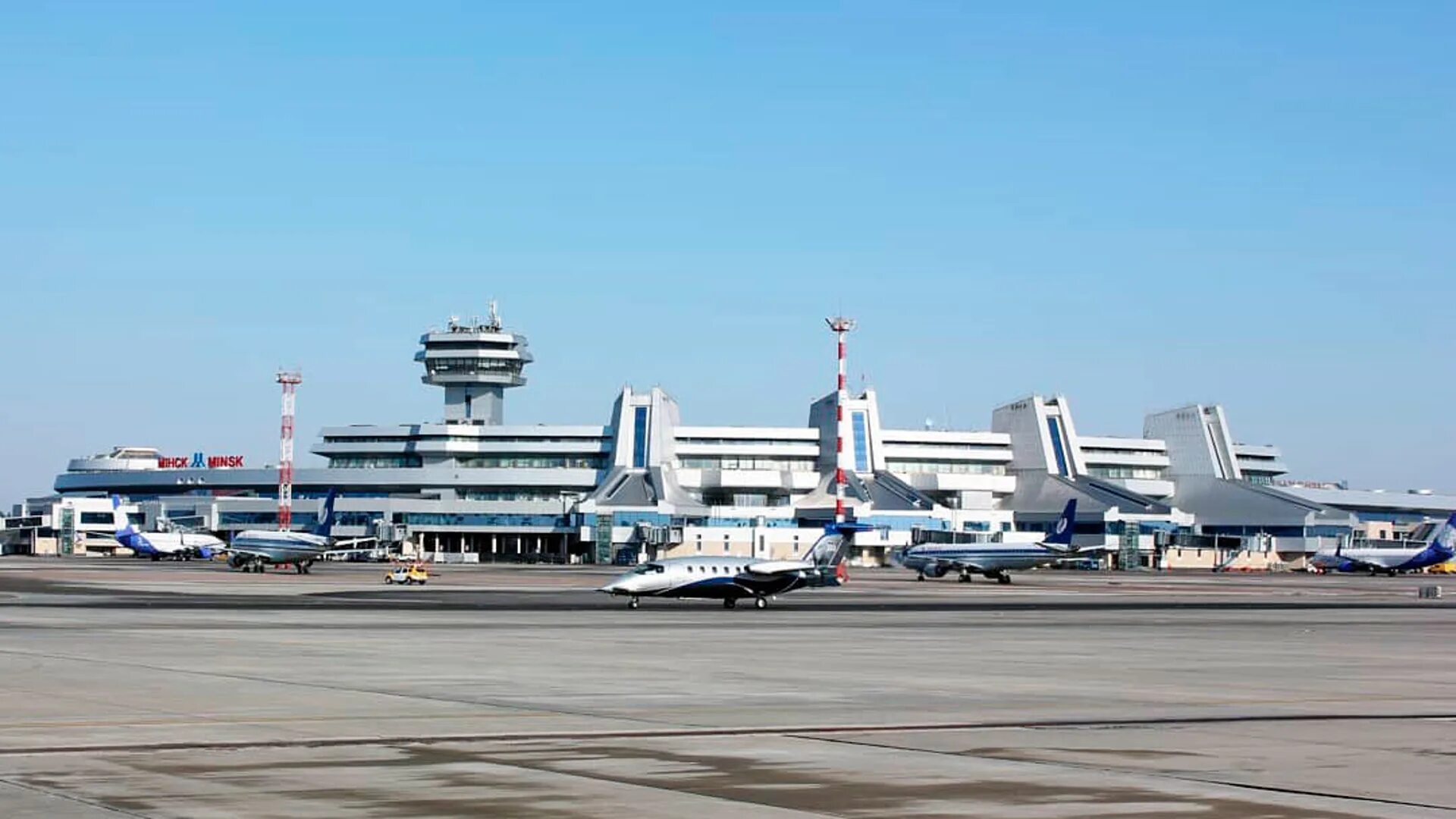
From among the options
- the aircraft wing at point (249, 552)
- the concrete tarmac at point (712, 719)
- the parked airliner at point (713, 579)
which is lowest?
the concrete tarmac at point (712, 719)

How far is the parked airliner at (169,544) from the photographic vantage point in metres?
178

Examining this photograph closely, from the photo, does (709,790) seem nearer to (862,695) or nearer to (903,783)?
(903,783)

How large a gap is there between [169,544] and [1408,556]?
129 m

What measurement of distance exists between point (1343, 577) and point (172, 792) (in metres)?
162

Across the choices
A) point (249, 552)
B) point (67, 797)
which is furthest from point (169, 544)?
point (67, 797)

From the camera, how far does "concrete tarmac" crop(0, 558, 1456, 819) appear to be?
17.8m

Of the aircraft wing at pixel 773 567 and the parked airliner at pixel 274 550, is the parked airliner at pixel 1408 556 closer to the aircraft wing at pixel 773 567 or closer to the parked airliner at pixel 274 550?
the parked airliner at pixel 274 550

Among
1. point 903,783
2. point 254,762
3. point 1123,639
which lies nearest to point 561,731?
point 254,762

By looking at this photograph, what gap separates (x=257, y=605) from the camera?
230ft

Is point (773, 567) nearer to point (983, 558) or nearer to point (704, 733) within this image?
point (704, 733)

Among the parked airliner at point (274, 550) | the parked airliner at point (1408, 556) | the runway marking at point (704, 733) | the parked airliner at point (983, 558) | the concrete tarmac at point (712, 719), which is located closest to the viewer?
the concrete tarmac at point (712, 719)

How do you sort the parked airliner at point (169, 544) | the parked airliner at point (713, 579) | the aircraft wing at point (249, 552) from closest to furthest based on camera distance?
the parked airliner at point (713, 579) → the aircraft wing at point (249, 552) → the parked airliner at point (169, 544)

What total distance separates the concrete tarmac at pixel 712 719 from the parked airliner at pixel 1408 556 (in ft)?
410

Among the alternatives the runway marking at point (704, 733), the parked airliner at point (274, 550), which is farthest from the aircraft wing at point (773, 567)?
the parked airliner at point (274, 550)
